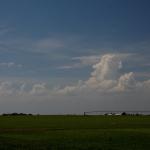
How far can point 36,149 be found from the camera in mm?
35906

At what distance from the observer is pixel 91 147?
3772 cm

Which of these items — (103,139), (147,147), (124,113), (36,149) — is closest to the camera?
(36,149)

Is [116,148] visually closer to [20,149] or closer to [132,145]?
[132,145]

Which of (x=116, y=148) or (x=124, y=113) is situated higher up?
(x=124, y=113)

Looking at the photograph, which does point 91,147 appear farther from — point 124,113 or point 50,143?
point 124,113

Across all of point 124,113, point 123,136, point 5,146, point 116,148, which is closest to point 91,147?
point 116,148

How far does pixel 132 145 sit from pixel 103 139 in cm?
533

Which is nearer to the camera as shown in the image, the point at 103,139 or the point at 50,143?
the point at 50,143

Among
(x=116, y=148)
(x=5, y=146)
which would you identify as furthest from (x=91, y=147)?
(x=5, y=146)

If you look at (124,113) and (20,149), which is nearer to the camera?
(20,149)

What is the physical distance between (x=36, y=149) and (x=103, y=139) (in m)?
10.8

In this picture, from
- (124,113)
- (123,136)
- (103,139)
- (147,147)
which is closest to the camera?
(147,147)

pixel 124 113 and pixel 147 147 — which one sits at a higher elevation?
pixel 124 113

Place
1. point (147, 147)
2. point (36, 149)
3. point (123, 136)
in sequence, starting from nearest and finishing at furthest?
point (36, 149) < point (147, 147) < point (123, 136)
